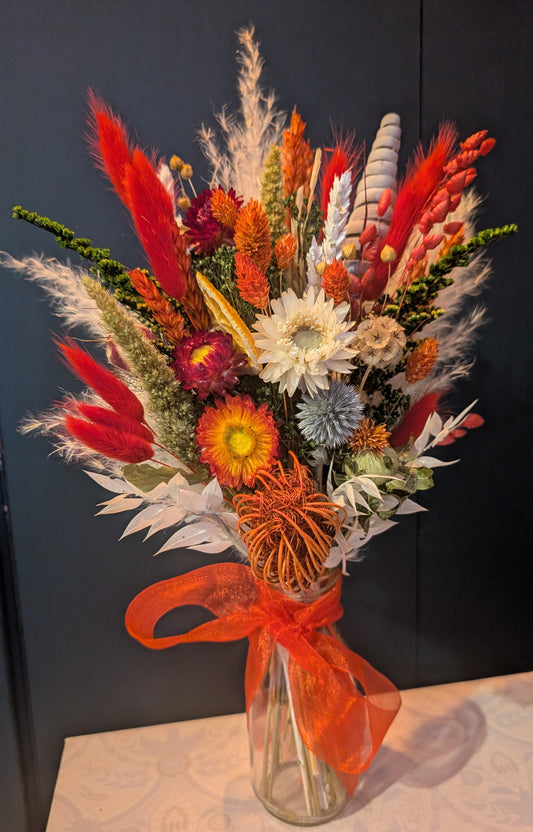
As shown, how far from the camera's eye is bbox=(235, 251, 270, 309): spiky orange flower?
56 centimetres

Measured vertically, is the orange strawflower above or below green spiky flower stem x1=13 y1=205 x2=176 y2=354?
above

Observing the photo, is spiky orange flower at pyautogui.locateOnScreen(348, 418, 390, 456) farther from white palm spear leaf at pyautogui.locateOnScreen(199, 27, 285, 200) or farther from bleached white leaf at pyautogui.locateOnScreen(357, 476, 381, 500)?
white palm spear leaf at pyautogui.locateOnScreen(199, 27, 285, 200)

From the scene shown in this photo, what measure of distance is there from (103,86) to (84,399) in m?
0.44

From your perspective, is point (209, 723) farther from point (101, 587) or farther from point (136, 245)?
point (136, 245)

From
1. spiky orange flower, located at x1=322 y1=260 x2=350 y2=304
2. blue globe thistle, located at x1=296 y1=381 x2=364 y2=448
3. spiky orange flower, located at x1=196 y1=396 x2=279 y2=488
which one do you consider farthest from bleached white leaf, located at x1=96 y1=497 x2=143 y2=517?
spiky orange flower, located at x1=322 y1=260 x2=350 y2=304

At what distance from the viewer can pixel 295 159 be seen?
638 millimetres

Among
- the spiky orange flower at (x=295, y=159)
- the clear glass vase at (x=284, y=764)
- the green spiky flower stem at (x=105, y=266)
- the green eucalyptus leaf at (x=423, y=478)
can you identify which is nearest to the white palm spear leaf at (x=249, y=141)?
the spiky orange flower at (x=295, y=159)

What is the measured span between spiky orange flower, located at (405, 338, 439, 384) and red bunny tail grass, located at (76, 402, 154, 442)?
30cm

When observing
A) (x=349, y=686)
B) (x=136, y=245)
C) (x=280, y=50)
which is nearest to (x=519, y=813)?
(x=349, y=686)

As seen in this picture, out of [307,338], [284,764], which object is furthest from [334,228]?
[284,764]

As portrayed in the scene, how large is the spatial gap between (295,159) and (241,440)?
1.03ft

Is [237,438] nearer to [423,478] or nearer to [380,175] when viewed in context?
[423,478]

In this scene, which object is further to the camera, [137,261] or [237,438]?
[137,261]

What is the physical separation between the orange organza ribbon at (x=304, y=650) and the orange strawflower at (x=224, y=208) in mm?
415
